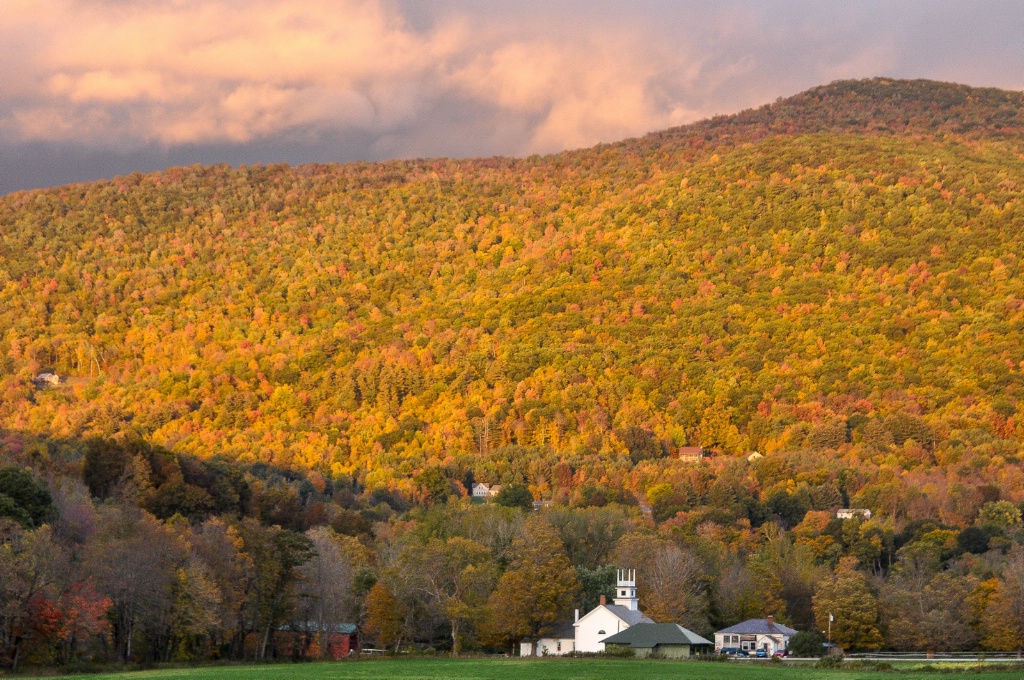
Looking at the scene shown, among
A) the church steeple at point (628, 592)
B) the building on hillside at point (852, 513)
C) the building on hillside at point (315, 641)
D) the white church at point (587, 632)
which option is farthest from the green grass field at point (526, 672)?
the building on hillside at point (852, 513)

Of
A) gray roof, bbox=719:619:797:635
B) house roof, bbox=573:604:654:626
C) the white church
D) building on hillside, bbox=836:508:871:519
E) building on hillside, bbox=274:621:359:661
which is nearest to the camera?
building on hillside, bbox=274:621:359:661

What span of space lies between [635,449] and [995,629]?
9502cm

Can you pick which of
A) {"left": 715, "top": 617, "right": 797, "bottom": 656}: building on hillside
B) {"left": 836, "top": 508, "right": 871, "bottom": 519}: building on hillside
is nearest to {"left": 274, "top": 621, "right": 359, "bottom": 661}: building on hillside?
{"left": 715, "top": 617, "right": 797, "bottom": 656}: building on hillside

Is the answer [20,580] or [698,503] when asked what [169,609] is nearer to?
[20,580]

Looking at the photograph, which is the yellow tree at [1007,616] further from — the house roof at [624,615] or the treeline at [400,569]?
the house roof at [624,615]

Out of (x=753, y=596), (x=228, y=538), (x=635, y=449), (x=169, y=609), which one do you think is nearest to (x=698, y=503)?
(x=635, y=449)

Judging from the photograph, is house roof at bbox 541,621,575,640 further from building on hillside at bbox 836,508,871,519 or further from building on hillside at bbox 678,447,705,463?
building on hillside at bbox 678,447,705,463

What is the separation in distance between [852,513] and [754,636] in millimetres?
52729

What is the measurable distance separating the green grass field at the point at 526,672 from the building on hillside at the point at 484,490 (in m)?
83.4

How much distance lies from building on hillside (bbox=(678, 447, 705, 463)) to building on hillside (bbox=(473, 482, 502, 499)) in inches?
945

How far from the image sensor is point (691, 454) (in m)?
188

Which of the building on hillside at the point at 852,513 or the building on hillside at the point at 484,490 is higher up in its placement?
the building on hillside at the point at 484,490

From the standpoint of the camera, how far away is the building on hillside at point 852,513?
14850cm

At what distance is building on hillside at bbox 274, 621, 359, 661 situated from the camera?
9150 cm
